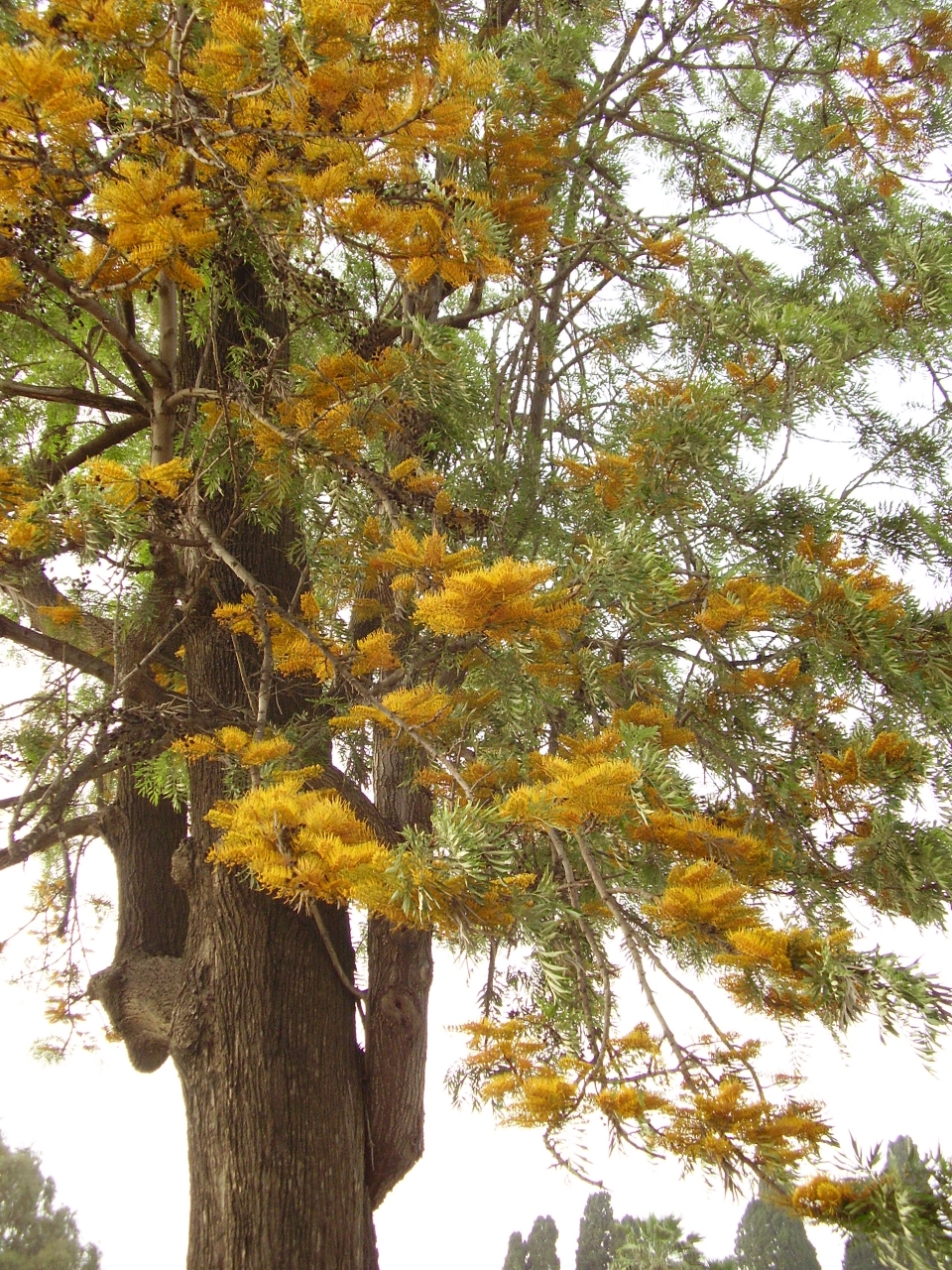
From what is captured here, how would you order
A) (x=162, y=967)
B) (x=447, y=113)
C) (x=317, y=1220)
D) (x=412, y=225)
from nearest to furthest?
(x=447, y=113), (x=412, y=225), (x=317, y=1220), (x=162, y=967)

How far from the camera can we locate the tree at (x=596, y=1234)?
212cm

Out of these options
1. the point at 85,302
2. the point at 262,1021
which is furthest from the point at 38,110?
the point at 262,1021

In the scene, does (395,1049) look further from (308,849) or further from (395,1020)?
(308,849)

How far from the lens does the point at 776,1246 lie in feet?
6.29

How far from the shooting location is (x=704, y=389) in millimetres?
1601

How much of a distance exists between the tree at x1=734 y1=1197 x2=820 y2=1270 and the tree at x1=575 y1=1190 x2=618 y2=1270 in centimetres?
31

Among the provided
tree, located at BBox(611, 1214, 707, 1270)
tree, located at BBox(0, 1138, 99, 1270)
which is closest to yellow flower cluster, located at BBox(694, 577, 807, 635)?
tree, located at BBox(611, 1214, 707, 1270)

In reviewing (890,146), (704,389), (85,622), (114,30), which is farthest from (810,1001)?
(890,146)

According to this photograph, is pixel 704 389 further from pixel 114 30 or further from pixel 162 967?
pixel 162 967

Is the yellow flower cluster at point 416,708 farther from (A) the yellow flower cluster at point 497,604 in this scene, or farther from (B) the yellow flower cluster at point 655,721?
(B) the yellow flower cluster at point 655,721

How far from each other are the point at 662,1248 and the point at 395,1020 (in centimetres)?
82

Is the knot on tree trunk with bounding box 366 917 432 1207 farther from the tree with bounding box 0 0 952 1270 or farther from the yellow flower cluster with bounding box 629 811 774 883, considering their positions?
the yellow flower cluster with bounding box 629 811 774 883

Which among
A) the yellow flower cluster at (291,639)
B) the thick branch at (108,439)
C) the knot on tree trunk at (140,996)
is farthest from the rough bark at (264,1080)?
the thick branch at (108,439)

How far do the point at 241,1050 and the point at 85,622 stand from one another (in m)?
0.90
